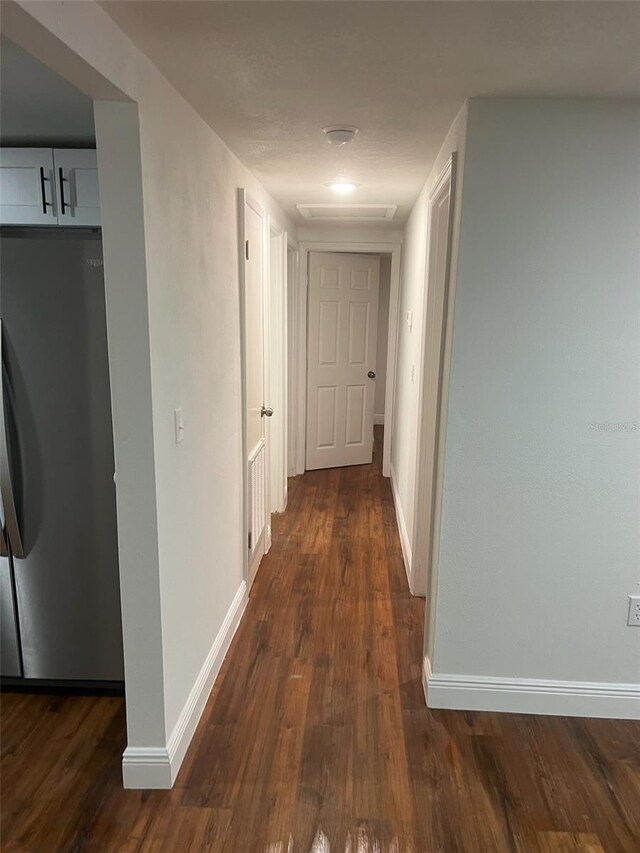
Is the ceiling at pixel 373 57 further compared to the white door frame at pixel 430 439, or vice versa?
the white door frame at pixel 430 439

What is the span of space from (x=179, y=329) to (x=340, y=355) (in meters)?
3.62

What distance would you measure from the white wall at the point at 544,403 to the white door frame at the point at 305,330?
3119 mm

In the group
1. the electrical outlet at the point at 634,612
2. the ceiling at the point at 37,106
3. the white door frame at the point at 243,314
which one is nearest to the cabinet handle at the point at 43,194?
the ceiling at the point at 37,106

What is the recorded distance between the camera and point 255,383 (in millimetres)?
3293

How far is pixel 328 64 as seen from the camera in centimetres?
157

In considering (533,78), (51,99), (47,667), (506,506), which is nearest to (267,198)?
(51,99)

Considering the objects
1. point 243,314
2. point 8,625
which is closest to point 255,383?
point 243,314

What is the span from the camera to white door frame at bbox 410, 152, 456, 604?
6.97 feet

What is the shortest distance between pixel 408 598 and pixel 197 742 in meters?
1.42

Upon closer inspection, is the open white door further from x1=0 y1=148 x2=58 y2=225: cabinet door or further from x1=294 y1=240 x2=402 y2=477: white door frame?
x1=294 y1=240 x2=402 y2=477: white door frame

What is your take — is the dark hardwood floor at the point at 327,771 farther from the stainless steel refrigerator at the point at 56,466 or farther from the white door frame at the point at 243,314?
the white door frame at the point at 243,314

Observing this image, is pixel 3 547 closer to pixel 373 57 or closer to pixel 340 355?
pixel 373 57

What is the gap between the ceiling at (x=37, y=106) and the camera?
5.04ft

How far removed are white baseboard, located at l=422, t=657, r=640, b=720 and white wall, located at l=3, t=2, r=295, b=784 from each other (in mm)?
970
